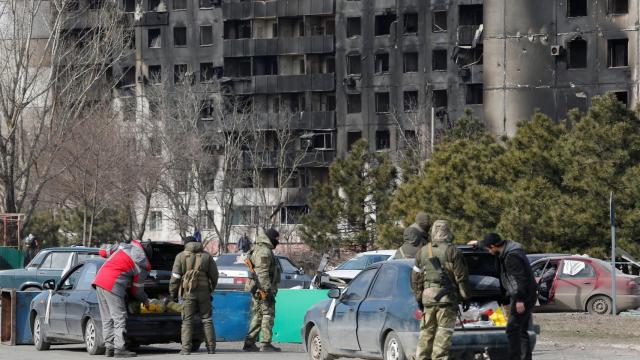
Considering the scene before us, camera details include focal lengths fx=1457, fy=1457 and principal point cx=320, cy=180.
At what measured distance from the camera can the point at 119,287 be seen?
2084 centimetres

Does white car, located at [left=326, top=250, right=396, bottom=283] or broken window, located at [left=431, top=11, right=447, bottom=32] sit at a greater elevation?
broken window, located at [left=431, top=11, right=447, bottom=32]

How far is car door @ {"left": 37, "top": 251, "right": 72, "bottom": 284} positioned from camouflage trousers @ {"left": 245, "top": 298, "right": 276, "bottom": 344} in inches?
508

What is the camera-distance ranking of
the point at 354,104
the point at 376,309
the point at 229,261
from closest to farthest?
→ the point at 376,309
the point at 229,261
the point at 354,104

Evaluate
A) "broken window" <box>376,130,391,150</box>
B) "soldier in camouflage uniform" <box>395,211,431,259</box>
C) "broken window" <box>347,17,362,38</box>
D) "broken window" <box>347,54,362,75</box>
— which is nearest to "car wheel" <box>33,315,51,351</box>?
"soldier in camouflage uniform" <box>395,211,431,259</box>

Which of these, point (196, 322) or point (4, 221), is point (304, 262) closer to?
point (4, 221)

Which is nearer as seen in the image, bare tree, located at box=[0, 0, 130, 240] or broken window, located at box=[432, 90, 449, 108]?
bare tree, located at box=[0, 0, 130, 240]

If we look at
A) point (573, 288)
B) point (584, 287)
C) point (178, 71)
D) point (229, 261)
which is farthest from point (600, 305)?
point (178, 71)

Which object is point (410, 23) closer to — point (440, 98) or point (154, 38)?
point (440, 98)

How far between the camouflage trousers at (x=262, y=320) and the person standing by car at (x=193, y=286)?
98 centimetres

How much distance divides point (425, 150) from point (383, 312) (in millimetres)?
64381

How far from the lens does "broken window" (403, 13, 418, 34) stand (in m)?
90.5

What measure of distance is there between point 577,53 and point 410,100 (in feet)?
40.7

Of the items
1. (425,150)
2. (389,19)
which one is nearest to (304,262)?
(425,150)

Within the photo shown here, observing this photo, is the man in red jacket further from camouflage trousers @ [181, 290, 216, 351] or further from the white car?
the white car
